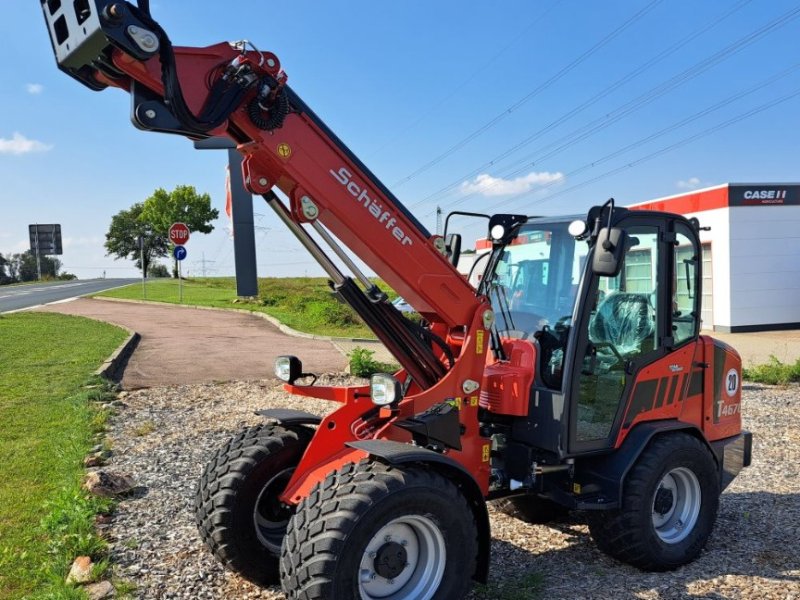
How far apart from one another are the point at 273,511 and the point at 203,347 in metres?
11.8

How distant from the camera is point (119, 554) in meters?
4.50

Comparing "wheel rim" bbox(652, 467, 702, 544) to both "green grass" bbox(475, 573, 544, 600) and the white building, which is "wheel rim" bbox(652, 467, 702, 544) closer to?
"green grass" bbox(475, 573, 544, 600)

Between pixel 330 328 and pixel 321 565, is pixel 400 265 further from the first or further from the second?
pixel 330 328

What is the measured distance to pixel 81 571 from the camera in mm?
4164

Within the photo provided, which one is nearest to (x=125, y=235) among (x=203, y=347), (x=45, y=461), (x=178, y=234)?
(x=178, y=234)

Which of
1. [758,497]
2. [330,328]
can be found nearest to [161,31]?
[758,497]

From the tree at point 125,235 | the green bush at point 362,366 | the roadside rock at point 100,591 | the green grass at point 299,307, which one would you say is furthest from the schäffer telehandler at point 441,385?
the tree at point 125,235

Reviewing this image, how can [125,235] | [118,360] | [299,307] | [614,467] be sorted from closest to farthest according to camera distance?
[614,467] → [118,360] → [299,307] → [125,235]

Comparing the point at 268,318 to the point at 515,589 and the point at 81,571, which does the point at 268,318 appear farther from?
the point at 515,589

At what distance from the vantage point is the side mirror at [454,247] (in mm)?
4723

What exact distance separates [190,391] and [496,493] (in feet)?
24.1

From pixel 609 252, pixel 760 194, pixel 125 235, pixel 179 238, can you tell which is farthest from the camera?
pixel 125 235

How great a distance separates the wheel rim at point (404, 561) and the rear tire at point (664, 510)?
1433mm

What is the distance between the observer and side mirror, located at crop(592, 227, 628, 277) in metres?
3.79
